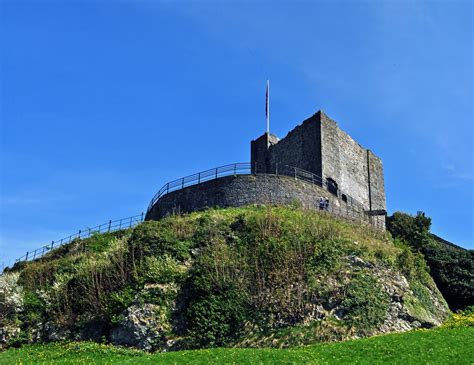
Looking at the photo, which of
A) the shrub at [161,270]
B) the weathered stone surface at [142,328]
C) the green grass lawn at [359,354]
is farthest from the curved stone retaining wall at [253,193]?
the green grass lawn at [359,354]

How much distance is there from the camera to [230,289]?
80.2ft

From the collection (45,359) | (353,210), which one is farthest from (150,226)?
(353,210)

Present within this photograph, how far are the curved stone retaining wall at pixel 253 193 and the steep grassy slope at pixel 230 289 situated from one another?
14.6ft

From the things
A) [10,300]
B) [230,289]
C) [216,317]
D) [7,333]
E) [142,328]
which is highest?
[230,289]

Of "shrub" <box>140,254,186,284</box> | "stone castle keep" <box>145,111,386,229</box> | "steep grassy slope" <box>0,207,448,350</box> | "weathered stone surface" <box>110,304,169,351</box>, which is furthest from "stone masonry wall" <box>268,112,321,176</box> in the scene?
"weathered stone surface" <box>110,304,169,351</box>

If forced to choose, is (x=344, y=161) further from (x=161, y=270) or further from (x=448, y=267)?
(x=161, y=270)

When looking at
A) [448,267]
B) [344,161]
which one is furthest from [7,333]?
[344,161]

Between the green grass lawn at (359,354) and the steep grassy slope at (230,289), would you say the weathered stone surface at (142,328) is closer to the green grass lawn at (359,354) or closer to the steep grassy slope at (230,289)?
the steep grassy slope at (230,289)

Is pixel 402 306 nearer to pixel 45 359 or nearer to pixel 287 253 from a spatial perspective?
pixel 287 253

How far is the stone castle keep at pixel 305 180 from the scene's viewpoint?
35.7m

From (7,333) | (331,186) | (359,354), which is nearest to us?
(359,354)

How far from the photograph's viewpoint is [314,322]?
75.4 ft

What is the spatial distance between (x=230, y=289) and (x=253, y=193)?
38.3ft

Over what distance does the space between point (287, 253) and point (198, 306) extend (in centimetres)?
466
